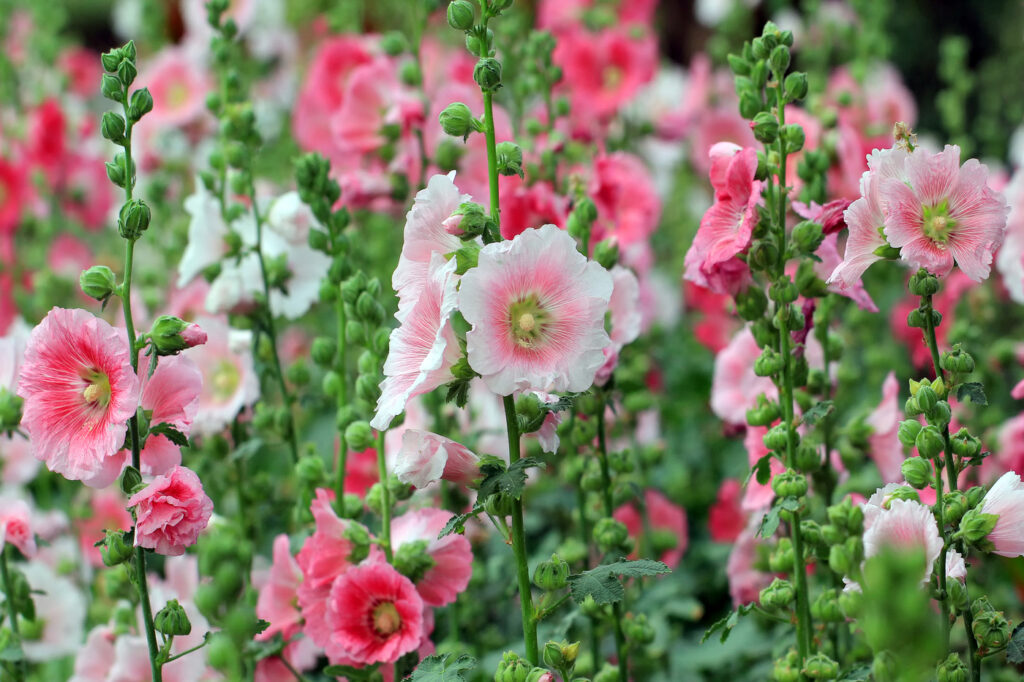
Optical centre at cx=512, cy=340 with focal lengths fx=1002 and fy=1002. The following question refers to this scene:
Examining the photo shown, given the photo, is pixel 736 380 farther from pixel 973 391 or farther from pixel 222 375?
pixel 222 375

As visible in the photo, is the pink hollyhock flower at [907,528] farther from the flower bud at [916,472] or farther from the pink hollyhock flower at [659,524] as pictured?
the pink hollyhock flower at [659,524]

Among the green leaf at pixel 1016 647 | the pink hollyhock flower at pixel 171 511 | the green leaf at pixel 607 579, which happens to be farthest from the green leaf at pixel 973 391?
the pink hollyhock flower at pixel 171 511

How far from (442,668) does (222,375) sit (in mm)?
723

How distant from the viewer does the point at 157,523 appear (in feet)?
3.11

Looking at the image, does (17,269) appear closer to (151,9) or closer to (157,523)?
(151,9)

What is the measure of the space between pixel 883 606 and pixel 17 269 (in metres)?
2.31

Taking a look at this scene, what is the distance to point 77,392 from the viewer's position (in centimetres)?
103

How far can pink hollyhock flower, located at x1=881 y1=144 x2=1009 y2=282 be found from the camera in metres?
0.95

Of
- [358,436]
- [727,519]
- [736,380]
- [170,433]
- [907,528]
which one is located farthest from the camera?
[727,519]

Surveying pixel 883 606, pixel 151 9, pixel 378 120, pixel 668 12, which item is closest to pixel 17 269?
pixel 151 9

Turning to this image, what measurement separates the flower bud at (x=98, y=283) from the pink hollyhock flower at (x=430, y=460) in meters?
0.35

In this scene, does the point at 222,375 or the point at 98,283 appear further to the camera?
the point at 222,375

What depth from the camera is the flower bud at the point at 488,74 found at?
0.95 meters

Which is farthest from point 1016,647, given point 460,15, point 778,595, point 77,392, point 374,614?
point 77,392
